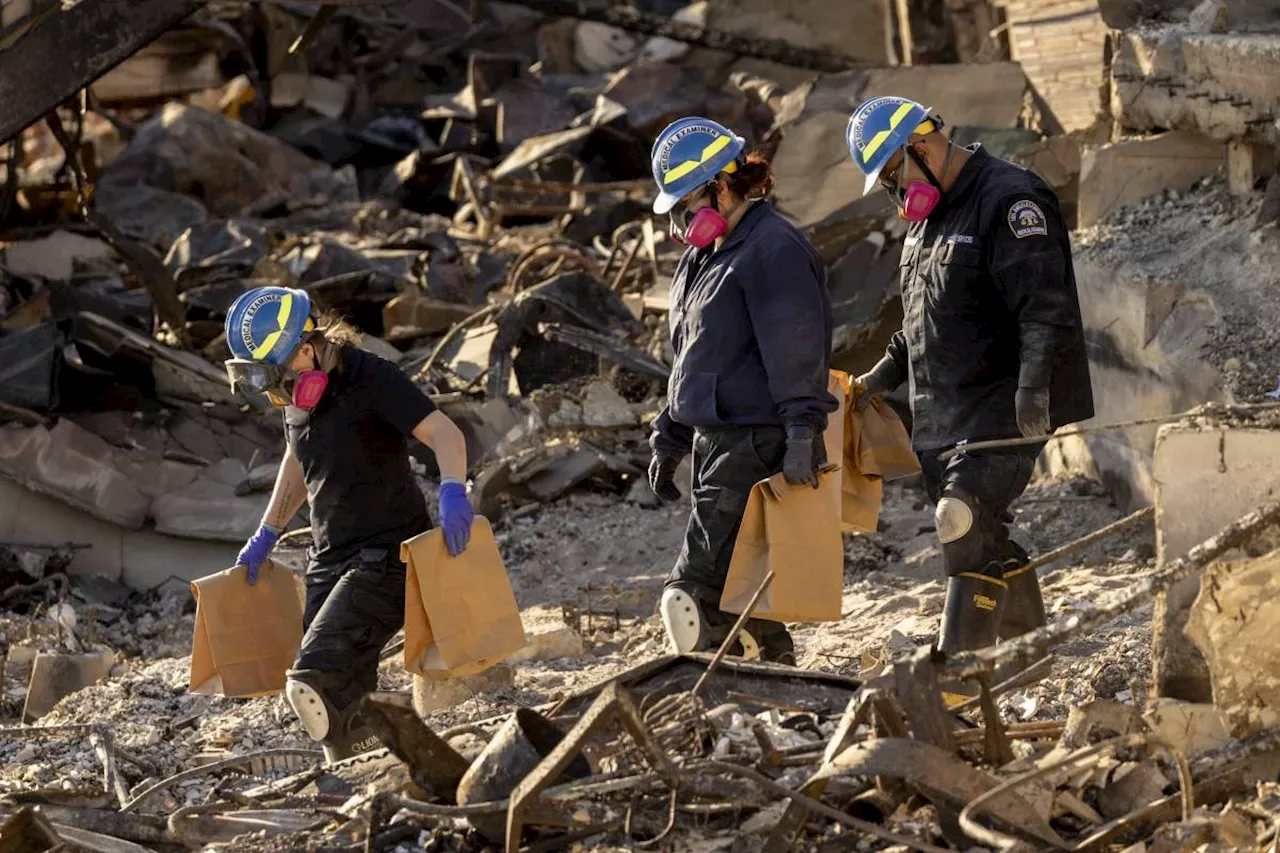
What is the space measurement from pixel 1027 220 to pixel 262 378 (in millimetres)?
2254

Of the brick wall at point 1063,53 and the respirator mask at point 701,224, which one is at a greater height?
the brick wall at point 1063,53

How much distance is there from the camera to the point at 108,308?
12.8 meters

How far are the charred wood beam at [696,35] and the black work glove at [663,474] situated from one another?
10.7 m

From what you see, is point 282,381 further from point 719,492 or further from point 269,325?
point 719,492

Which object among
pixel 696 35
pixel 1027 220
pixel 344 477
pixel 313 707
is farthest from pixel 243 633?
pixel 696 35

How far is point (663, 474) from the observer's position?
19.6 ft

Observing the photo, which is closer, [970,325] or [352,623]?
[970,325]

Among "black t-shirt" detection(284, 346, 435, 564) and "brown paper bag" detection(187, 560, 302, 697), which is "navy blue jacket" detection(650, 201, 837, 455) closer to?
"black t-shirt" detection(284, 346, 435, 564)

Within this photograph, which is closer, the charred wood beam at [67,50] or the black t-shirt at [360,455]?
the black t-shirt at [360,455]

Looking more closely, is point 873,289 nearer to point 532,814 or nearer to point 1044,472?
point 1044,472

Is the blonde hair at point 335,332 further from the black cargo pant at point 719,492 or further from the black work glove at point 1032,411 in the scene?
the black work glove at point 1032,411

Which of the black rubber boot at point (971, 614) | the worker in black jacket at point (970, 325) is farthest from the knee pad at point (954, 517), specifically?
the black rubber boot at point (971, 614)

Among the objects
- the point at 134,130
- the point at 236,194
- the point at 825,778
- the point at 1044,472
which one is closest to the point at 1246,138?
the point at 1044,472

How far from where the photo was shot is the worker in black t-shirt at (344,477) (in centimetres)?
558
